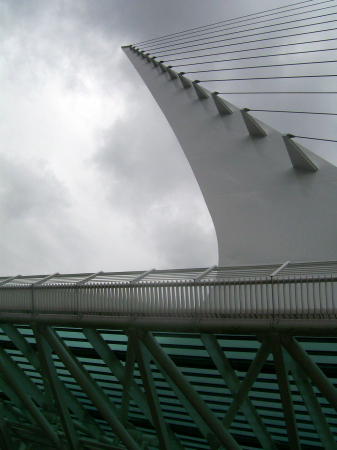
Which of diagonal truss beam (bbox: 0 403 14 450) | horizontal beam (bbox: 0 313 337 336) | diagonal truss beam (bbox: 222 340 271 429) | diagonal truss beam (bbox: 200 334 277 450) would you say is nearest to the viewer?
horizontal beam (bbox: 0 313 337 336)

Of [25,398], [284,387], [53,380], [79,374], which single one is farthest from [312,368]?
[25,398]

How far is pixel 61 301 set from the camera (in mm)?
9398

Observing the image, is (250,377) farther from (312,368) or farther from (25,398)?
(25,398)

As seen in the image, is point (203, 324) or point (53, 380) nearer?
point (203, 324)

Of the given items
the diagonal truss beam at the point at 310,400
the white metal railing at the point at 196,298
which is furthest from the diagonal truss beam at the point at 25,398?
the diagonal truss beam at the point at 310,400

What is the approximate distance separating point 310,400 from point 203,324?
271cm

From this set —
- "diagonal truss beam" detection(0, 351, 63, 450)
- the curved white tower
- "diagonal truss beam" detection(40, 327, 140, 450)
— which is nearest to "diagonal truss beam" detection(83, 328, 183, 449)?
"diagonal truss beam" detection(40, 327, 140, 450)

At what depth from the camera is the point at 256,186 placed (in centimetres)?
1156

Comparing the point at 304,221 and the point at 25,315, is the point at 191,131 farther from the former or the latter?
the point at 25,315

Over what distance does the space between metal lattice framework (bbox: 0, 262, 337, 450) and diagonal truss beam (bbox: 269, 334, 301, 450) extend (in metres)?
0.02

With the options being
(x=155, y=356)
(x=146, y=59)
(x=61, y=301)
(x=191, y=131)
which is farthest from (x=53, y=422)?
(x=146, y=59)

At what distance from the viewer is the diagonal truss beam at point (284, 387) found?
6.79 m

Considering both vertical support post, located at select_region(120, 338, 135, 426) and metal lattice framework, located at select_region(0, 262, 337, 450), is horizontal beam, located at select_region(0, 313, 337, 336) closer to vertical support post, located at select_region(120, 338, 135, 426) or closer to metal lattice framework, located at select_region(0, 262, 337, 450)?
metal lattice framework, located at select_region(0, 262, 337, 450)

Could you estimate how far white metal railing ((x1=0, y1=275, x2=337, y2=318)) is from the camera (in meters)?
6.36
